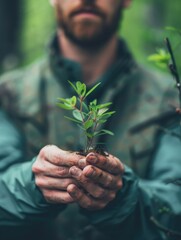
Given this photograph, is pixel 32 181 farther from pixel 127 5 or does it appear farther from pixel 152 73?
pixel 127 5

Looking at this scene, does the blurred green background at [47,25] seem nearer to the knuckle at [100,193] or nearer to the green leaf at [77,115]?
the knuckle at [100,193]

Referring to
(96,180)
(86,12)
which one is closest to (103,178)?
(96,180)

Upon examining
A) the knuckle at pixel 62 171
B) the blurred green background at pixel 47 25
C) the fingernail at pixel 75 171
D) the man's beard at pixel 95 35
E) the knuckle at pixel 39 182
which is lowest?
the blurred green background at pixel 47 25

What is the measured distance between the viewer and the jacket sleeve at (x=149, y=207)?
7.61 ft

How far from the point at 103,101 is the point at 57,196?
1389mm

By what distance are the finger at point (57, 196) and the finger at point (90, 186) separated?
0.09 metres

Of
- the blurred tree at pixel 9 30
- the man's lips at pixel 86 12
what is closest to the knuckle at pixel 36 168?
the man's lips at pixel 86 12

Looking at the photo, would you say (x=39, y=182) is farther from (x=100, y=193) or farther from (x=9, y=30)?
(x=9, y=30)

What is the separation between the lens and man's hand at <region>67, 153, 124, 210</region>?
75.4 inches

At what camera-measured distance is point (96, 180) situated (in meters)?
2.01

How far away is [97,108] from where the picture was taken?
1.78m

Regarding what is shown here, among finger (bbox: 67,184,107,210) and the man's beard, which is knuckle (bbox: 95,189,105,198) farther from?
the man's beard

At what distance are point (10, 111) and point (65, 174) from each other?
59.1 inches

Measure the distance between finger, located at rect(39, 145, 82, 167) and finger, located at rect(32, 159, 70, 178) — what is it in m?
0.02
